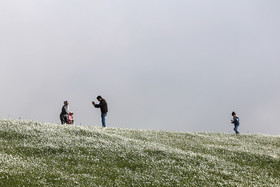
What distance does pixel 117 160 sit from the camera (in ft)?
76.5

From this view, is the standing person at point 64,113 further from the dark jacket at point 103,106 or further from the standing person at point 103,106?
the dark jacket at point 103,106

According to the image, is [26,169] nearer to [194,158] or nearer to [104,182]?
[104,182]

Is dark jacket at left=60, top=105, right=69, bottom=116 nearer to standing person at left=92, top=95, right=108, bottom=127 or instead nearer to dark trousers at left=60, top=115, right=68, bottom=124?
dark trousers at left=60, top=115, right=68, bottom=124

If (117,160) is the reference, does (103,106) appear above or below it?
above

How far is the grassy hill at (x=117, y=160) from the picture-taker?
1888cm

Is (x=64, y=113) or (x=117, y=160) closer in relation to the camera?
(x=117, y=160)

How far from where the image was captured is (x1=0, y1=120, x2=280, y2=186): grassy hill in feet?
62.0

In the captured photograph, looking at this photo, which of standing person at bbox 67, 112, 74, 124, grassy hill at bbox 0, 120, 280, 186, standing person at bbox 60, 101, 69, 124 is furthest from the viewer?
standing person at bbox 67, 112, 74, 124

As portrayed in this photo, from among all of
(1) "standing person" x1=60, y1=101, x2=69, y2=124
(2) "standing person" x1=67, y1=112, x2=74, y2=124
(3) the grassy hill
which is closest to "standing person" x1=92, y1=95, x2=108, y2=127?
(1) "standing person" x1=60, y1=101, x2=69, y2=124

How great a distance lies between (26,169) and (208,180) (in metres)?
10.2

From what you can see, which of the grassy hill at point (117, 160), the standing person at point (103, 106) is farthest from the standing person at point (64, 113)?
the grassy hill at point (117, 160)

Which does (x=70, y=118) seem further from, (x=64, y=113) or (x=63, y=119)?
(x=64, y=113)

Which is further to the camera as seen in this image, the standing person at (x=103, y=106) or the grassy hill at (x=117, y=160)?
the standing person at (x=103, y=106)

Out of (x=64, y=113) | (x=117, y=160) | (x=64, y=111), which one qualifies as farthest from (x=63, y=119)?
(x=117, y=160)
